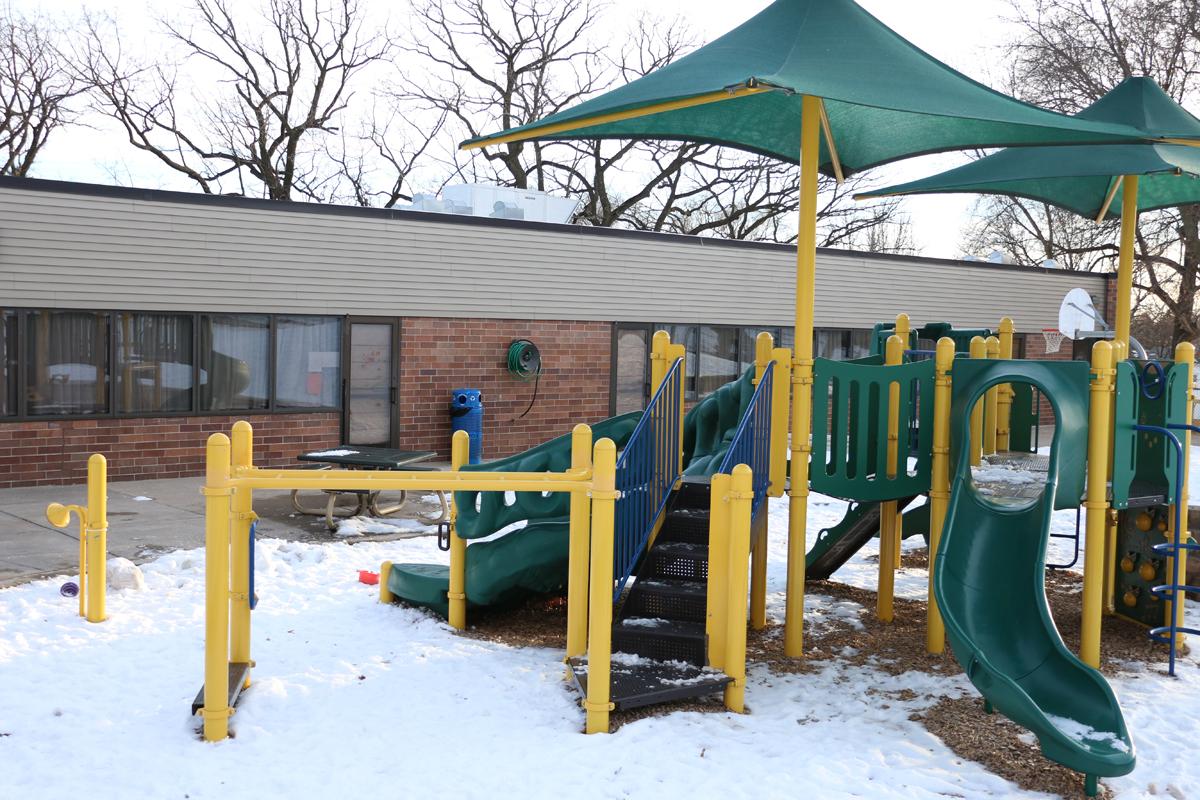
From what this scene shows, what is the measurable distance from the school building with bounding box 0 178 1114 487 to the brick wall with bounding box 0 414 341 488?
0.07 ft

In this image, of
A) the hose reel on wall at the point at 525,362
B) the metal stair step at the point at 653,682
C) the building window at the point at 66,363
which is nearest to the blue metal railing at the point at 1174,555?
the metal stair step at the point at 653,682

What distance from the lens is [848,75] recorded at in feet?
19.1

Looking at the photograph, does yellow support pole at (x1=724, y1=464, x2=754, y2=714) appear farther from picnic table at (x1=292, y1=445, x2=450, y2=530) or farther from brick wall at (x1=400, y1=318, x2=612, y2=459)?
brick wall at (x1=400, y1=318, x2=612, y2=459)

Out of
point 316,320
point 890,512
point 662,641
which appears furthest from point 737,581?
point 316,320

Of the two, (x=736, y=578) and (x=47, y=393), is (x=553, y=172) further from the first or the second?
(x=736, y=578)

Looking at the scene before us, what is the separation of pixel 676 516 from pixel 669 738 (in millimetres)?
1838

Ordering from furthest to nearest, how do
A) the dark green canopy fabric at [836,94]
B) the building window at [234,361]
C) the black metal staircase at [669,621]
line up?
the building window at [234,361], the dark green canopy fabric at [836,94], the black metal staircase at [669,621]

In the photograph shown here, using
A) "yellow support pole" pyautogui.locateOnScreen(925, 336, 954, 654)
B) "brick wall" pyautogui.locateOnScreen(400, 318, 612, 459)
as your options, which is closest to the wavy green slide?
"yellow support pole" pyautogui.locateOnScreen(925, 336, 954, 654)

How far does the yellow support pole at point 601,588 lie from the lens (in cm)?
498

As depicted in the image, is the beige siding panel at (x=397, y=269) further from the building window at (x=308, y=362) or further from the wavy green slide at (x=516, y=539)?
the wavy green slide at (x=516, y=539)

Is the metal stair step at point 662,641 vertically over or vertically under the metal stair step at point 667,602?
under

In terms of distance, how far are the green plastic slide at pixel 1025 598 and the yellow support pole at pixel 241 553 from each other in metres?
3.52

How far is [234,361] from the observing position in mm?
13242

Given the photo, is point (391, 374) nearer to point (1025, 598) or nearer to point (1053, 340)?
point (1025, 598)
